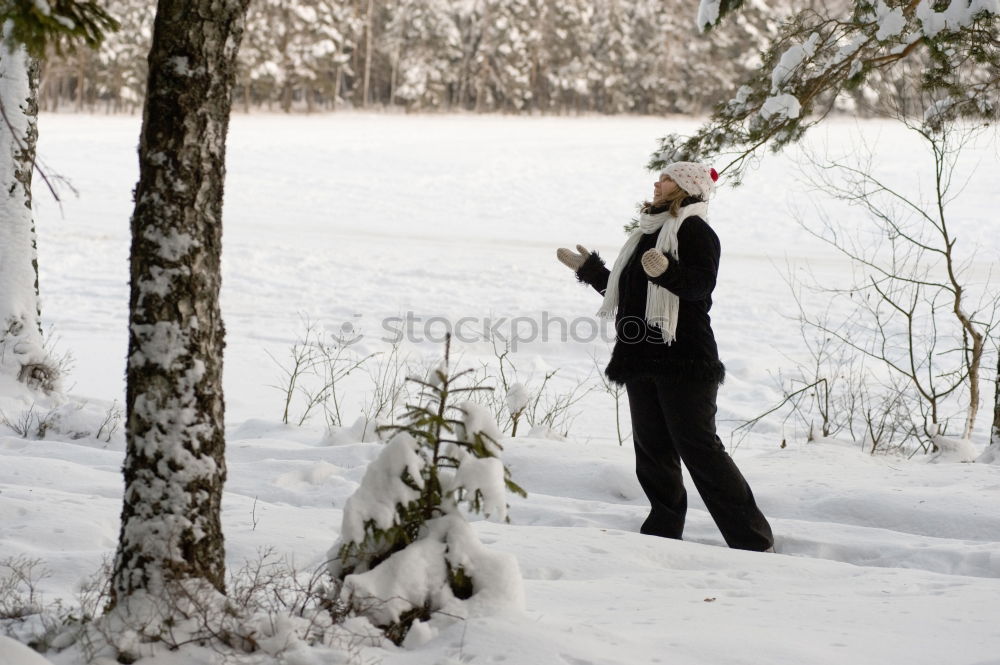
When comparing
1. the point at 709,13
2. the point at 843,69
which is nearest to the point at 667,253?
the point at 709,13

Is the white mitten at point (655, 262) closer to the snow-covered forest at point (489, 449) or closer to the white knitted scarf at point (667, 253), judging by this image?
the snow-covered forest at point (489, 449)

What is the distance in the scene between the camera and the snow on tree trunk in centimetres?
622

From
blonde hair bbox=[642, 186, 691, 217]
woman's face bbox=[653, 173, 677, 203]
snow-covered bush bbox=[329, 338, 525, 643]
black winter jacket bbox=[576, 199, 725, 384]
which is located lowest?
snow-covered bush bbox=[329, 338, 525, 643]

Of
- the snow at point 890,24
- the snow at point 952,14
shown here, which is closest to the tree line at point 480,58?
the snow at point 890,24

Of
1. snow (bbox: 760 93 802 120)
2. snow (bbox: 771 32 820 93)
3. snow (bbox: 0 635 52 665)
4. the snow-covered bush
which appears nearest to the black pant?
the snow-covered bush

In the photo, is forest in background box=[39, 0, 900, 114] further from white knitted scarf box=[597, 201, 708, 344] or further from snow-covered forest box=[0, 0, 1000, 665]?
white knitted scarf box=[597, 201, 708, 344]

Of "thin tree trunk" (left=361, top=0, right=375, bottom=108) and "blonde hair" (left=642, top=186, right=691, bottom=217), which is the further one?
"thin tree trunk" (left=361, top=0, right=375, bottom=108)

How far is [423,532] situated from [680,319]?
1819mm

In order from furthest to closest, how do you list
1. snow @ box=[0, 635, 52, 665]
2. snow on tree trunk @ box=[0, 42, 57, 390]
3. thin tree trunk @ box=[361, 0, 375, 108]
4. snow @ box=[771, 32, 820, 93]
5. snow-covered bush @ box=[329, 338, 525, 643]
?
thin tree trunk @ box=[361, 0, 375, 108] < snow on tree trunk @ box=[0, 42, 57, 390] < snow @ box=[771, 32, 820, 93] < snow-covered bush @ box=[329, 338, 525, 643] < snow @ box=[0, 635, 52, 665]

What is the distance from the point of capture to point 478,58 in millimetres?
48438

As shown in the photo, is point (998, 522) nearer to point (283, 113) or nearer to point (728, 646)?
point (728, 646)

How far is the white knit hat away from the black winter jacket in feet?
0.25

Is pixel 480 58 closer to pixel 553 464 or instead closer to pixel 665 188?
pixel 553 464

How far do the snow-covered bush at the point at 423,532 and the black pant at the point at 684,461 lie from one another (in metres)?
1.48
